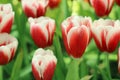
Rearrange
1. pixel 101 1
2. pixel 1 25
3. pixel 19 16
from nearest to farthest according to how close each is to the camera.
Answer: pixel 1 25 < pixel 101 1 < pixel 19 16

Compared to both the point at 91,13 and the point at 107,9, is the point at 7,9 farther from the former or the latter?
the point at 91,13

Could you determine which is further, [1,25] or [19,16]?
[19,16]

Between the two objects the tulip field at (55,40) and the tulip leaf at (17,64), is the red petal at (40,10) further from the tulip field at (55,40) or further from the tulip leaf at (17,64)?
the tulip leaf at (17,64)

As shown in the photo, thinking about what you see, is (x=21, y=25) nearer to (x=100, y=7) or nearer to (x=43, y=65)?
(x=100, y=7)

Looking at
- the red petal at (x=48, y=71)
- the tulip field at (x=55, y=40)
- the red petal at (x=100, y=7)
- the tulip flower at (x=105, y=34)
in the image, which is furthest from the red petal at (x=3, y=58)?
the red petal at (x=100, y=7)

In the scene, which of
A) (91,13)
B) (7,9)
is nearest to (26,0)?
(7,9)
